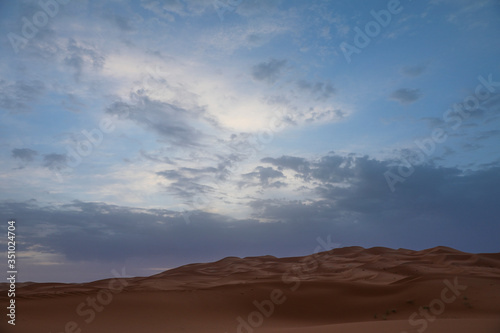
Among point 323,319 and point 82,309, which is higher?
point 82,309

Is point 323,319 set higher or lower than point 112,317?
lower

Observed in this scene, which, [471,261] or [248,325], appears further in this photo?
[471,261]

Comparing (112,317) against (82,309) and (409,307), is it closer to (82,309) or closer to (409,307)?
(82,309)

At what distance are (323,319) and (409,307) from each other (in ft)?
9.41

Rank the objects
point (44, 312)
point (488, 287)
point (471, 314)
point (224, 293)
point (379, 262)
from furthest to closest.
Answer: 1. point (379, 262)
2. point (224, 293)
3. point (488, 287)
4. point (44, 312)
5. point (471, 314)

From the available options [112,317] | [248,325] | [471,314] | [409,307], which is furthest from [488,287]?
[112,317]

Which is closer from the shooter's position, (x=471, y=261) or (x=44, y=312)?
(x=44, y=312)

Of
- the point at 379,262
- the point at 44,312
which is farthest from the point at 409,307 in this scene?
the point at 44,312

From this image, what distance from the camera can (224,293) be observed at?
12133 millimetres

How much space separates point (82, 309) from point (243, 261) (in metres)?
15.8

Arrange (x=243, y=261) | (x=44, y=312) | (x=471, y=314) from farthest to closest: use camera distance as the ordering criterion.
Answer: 1. (x=243, y=261)
2. (x=44, y=312)
3. (x=471, y=314)

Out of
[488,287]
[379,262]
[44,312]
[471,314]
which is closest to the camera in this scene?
[471,314]

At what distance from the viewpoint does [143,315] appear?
32.9ft

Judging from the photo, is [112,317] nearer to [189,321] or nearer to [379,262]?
[189,321]
